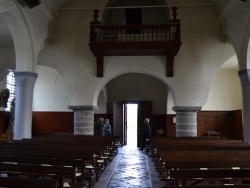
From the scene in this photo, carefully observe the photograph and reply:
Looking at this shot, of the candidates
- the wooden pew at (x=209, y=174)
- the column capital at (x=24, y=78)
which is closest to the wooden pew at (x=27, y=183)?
the wooden pew at (x=209, y=174)

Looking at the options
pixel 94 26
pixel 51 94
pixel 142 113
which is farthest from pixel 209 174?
pixel 51 94

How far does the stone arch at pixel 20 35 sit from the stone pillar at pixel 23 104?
28 cm

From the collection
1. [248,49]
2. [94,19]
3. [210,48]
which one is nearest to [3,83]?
[94,19]

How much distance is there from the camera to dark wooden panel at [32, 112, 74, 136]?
1755 cm

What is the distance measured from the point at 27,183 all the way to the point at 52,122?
15.3 meters

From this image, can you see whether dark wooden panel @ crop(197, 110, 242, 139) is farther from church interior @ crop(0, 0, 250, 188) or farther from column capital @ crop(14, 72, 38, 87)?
column capital @ crop(14, 72, 38, 87)

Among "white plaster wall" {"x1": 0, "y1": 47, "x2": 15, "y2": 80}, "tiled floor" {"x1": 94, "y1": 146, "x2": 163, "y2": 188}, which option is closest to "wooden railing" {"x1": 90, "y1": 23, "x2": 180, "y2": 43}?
"tiled floor" {"x1": 94, "y1": 146, "x2": 163, "y2": 188}

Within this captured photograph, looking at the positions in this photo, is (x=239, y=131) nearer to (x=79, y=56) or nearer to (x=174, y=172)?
(x=79, y=56)

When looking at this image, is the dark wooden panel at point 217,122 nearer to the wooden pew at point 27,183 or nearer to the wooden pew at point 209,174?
the wooden pew at point 209,174

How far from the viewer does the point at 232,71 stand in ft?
57.0

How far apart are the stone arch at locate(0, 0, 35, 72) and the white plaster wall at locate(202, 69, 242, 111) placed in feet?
34.5

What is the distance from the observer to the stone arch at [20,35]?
29.7 ft

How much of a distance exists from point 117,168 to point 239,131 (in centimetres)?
989

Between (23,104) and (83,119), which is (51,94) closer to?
(83,119)
